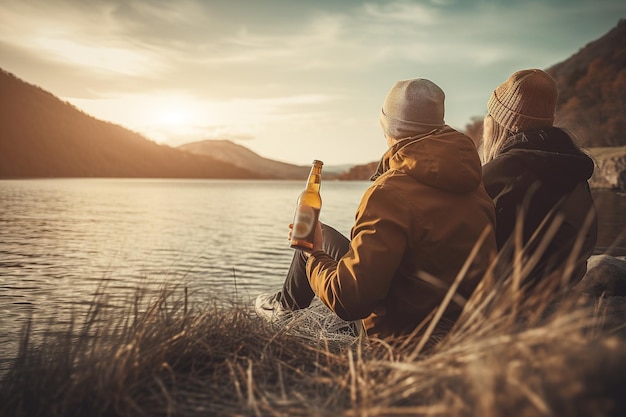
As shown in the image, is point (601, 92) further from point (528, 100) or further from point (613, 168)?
point (528, 100)

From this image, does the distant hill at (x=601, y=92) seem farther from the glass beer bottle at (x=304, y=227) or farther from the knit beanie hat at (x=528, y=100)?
the glass beer bottle at (x=304, y=227)

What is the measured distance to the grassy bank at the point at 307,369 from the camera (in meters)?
1.50

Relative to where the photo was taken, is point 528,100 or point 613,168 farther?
point 613,168

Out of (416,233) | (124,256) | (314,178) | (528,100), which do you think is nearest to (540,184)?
(528,100)

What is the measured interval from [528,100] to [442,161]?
4.98ft

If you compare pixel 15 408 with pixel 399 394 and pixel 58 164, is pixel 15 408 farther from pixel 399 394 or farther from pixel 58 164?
pixel 58 164

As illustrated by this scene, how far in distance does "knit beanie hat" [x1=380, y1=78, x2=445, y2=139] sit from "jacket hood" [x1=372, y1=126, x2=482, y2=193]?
0.59 ft

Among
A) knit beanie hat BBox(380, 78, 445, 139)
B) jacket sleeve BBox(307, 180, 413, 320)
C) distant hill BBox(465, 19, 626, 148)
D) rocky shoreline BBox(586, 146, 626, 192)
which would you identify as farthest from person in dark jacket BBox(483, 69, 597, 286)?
distant hill BBox(465, 19, 626, 148)

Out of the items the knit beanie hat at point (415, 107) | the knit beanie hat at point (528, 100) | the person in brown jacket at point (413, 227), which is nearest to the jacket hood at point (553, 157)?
the knit beanie hat at point (528, 100)

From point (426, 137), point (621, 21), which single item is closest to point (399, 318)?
point (426, 137)

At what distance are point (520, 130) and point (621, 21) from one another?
97093 millimetres

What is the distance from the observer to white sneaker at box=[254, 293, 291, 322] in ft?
14.3

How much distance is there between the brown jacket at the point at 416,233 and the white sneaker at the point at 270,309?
1.45 m

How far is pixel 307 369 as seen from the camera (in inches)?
103
